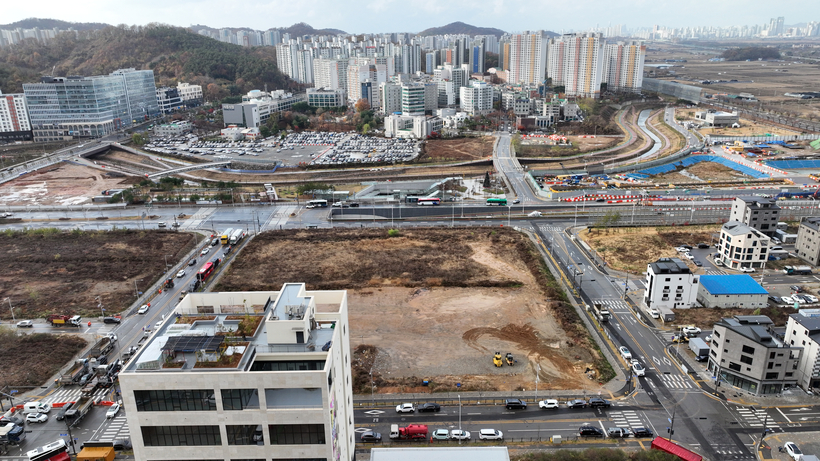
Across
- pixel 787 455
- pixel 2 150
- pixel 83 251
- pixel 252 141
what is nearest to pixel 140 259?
pixel 83 251

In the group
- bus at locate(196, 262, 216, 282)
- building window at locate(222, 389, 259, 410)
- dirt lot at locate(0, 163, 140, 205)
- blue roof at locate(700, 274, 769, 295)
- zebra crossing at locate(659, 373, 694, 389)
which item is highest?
building window at locate(222, 389, 259, 410)

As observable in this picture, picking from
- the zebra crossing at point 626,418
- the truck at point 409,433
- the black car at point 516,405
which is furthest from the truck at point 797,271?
the truck at point 409,433

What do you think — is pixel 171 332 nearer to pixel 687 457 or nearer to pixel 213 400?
pixel 213 400

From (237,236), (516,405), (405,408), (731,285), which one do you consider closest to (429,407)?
(405,408)

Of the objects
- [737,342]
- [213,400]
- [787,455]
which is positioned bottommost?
[787,455]

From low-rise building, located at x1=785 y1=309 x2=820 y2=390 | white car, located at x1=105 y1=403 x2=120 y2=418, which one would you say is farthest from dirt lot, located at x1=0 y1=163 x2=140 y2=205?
low-rise building, located at x1=785 y1=309 x2=820 y2=390

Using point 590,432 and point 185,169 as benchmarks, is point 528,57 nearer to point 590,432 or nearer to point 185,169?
point 185,169

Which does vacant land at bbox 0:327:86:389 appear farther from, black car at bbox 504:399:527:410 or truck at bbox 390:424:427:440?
black car at bbox 504:399:527:410
